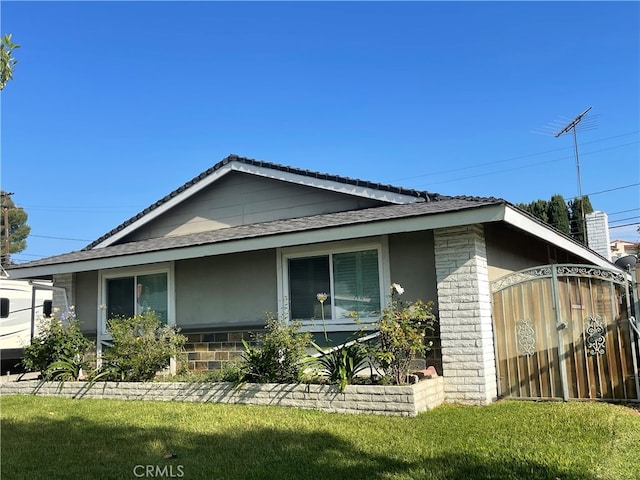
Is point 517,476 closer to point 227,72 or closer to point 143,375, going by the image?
point 143,375

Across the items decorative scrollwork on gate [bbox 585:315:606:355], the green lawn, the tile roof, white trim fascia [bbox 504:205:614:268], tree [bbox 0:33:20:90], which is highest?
tree [bbox 0:33:20:90]

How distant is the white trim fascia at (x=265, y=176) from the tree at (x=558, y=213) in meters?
18.1

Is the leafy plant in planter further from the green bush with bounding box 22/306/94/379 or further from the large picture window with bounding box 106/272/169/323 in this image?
the green bush with bounding box 22/306/94/379

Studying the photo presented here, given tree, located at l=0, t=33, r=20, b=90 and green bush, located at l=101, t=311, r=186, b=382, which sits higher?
tree, located at l=0, t=33, r=20, b=90

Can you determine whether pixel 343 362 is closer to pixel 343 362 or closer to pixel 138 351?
pixel 343 362

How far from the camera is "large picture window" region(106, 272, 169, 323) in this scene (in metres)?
11.7

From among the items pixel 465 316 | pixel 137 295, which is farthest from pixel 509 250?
pixel 137 295

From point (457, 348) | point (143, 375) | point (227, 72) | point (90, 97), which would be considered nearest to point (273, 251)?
point (143, 375)

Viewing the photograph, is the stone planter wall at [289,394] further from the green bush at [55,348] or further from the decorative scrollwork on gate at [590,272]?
the decorative scrollwork on gate at [590,272]

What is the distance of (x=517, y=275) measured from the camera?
8383mm

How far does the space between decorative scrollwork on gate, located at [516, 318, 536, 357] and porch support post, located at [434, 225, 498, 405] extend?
1.33 ft

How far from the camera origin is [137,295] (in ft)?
39.3

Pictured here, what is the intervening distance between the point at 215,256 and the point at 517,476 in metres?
7.77

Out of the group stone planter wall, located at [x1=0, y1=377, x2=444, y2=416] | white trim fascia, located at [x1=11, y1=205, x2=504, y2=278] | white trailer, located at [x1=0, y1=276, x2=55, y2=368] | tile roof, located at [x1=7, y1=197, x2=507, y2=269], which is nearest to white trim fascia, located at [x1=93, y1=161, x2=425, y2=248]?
tile roof, located at [x1=7, y1=197, x2=507, y2=269]
